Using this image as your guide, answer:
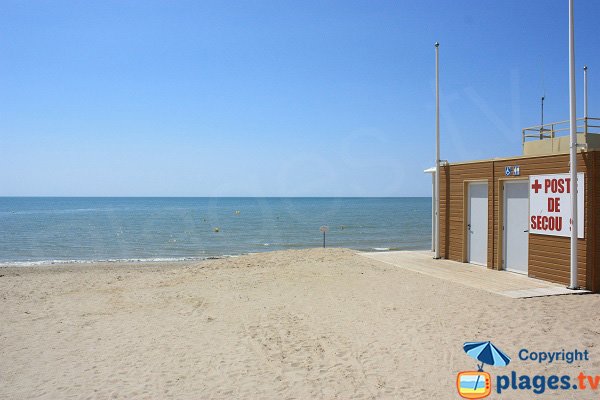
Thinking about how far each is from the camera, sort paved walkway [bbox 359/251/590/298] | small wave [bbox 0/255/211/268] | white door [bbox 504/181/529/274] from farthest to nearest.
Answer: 1. small wave [bbox 0/255/211/268]
2. white door [bbox 504/181/529/274]
3. paved walkway [bbox 359/251/590/298]

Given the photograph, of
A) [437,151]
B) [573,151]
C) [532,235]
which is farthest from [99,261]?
[573,151]

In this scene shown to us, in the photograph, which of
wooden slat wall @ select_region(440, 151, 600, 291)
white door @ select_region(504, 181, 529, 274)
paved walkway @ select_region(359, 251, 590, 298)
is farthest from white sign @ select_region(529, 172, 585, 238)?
paved walkway @ select_region(359, 251, 590, 298)

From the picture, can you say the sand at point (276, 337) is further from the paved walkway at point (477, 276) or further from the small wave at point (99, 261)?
the small wave at point (99, 261)

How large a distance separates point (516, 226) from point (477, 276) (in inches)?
59.5

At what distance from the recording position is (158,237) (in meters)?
36.4

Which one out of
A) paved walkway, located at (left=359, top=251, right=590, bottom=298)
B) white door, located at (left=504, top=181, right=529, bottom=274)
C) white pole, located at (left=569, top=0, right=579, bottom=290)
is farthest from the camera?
white door, located at (left=504, top=181, right=529, bottom=274)

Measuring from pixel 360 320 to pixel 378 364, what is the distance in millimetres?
1883

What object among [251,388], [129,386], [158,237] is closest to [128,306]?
[129,386]

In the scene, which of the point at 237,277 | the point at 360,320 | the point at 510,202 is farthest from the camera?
the point at 237,277

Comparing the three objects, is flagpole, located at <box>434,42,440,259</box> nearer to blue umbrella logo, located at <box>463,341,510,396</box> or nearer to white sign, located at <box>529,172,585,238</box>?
white sign, located at <box>529,172,585,238</box>

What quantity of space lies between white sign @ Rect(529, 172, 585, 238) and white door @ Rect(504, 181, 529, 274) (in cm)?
35

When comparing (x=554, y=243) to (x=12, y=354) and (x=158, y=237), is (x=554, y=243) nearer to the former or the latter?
(x=12, y=354)

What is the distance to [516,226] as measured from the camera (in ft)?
35.3

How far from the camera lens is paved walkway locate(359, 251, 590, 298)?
29.0 ft
